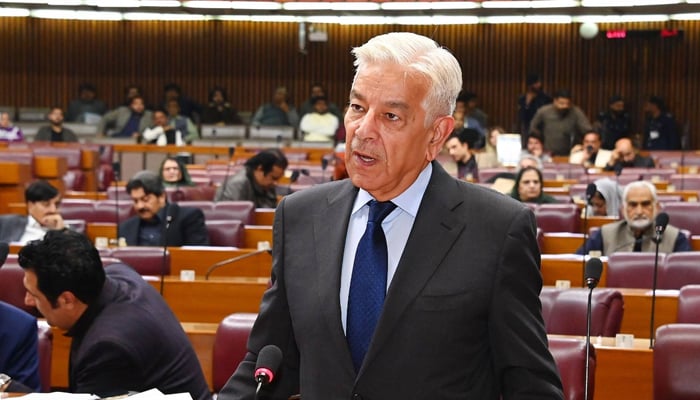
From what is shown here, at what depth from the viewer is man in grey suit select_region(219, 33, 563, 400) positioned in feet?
6.86

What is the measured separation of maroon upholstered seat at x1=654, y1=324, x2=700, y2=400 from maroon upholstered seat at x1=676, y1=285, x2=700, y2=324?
2.61 ft

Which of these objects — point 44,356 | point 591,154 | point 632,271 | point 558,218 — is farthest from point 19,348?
point 591,154

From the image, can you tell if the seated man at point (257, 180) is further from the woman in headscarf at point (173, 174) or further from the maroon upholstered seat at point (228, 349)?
the maroon upholstered seat at point (228, 349)

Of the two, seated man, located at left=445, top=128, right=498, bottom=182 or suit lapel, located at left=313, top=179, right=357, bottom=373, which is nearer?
suit lapel, located at left=313, top=179, right=357, bottom=373

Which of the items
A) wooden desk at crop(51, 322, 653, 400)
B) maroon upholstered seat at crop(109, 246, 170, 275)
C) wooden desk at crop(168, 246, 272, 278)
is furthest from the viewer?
wooden desk at crop(168, 246, 272, 278)

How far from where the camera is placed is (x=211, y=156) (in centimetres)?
1662

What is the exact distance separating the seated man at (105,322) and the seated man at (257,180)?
6115 millimetres

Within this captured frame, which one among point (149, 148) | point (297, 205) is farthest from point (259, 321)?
point (149, 148)

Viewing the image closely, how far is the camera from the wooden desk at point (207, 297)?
6586 millimetres

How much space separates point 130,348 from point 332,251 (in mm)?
1655

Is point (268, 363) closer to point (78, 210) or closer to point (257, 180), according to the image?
point (78, 210)

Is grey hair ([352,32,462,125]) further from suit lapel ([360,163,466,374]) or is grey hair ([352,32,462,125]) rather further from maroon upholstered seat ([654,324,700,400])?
maroon upholstered seat ([654,324,700,400])

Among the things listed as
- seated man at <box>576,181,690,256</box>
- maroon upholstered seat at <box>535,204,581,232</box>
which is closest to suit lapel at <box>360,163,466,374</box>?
seated man at <box>576,181,690,256</box>

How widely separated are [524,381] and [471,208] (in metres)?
0.32
